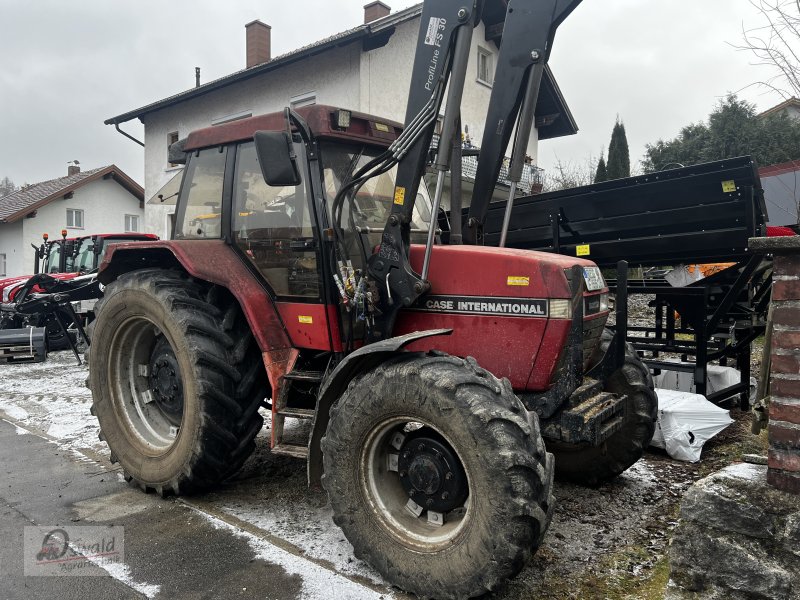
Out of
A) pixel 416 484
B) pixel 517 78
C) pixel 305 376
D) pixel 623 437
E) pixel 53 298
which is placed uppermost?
pixel 517 78

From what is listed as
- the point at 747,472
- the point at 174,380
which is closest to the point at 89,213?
the point at 174,380

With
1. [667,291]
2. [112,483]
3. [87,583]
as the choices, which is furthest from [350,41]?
[87,583]

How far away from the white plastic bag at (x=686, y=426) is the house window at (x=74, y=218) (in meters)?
26.9

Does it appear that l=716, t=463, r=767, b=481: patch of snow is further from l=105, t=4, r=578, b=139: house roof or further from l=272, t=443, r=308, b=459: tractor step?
l=105, t=4, r=578, b=139: house roof

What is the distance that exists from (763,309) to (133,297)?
237 inches

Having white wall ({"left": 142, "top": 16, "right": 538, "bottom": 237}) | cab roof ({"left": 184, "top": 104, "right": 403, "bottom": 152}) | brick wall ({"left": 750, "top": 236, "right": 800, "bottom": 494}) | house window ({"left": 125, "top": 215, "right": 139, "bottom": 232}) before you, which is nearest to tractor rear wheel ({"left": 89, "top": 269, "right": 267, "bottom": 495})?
cab roof ({"left": 184, "top": 104, "right": 403, "bottom": 152})

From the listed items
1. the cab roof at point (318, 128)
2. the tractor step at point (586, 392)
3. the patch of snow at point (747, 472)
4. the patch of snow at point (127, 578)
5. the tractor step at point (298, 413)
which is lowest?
the patch of snow at point (127, 578)

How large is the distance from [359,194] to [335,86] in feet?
38.4

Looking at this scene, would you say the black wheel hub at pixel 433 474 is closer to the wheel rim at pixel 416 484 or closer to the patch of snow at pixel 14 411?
the wheel rim at pixel 416 484

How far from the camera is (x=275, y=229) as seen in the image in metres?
3.70

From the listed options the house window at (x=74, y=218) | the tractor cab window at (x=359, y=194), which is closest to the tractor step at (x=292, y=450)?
the tractor cab window at (x=359, y=194)

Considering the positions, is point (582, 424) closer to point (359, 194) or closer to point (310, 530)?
point (310, 530)

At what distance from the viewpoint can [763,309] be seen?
6336 millimetres

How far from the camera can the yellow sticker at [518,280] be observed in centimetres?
298
